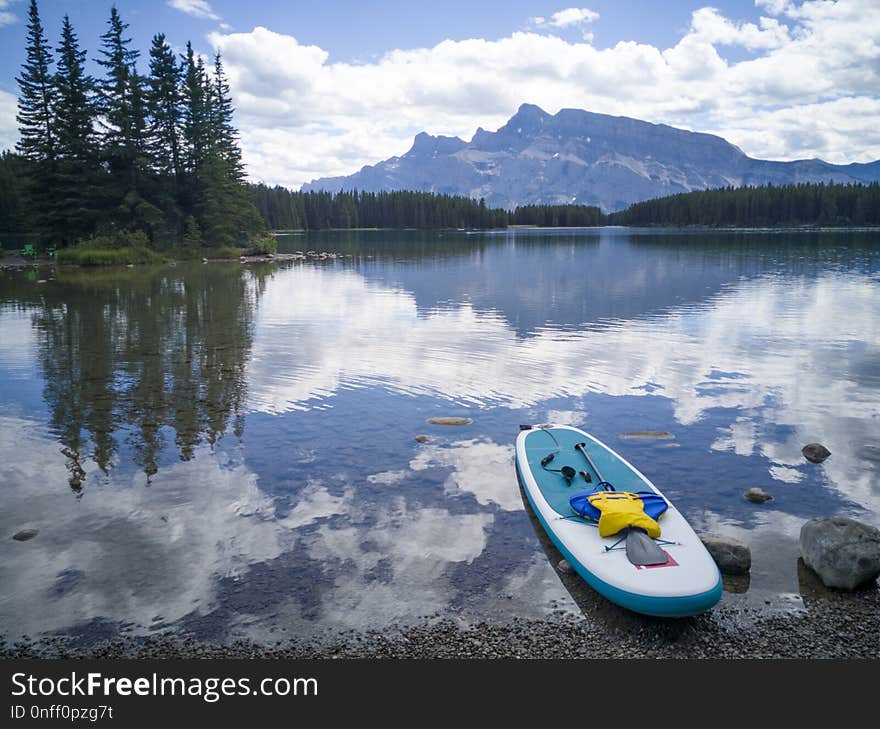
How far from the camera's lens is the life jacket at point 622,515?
11.2 metres

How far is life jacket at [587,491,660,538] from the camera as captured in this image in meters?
11.2

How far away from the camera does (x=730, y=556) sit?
1126 centimetres

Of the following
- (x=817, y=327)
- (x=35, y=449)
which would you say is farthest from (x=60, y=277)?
(x=817, y=327)

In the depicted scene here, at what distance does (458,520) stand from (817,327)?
31658mm

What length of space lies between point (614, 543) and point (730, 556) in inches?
85.9

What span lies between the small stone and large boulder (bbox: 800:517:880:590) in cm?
276

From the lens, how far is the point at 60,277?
61.2 m

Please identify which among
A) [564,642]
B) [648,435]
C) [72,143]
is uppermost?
[72,143]

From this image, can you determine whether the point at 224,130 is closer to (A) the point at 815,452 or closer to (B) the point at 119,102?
(B) the point at 119,102

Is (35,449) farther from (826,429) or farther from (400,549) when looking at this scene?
(826,429)

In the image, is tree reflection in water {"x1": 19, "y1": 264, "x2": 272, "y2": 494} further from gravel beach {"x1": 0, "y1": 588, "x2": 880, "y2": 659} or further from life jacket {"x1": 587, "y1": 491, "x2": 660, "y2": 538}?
life jacket {"x1": 587, "y1": 491, "x2": 660, "y2": 538}

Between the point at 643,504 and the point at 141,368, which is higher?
the point at 141,368

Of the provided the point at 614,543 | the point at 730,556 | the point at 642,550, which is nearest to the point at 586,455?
the point at 614,543

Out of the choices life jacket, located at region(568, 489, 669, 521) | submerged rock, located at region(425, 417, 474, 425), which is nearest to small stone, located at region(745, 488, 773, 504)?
life jacket, located at region(568, 489, 669, 521)
